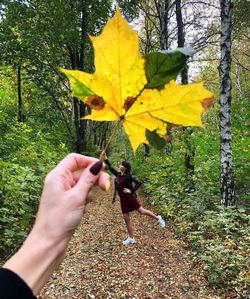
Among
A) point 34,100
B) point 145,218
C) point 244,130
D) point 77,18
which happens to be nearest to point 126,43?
point 145,218

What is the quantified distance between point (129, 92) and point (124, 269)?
5220mm

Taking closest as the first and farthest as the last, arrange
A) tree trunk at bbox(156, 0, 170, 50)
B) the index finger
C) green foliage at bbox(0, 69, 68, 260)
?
the index finger
green foliage at bbox(0, 69, 68, 260)
tree trunk at bbox(156, 0, 170, 50)

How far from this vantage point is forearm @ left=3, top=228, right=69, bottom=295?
2.97 ft

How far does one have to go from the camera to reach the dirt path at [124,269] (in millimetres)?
4996

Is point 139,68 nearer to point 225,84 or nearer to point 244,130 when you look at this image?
point 225,84

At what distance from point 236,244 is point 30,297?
5529 mm

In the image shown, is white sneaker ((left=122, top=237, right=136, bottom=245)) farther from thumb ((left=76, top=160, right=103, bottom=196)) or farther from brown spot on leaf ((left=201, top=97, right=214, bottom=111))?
brown spot on leaf ((left=201, top=97, right=214, bottom=111))

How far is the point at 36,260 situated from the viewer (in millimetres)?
935

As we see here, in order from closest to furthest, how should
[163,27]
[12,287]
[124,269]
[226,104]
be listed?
1. [12,287]
2. [124,269]
3. [226,104]
4. [163,27]

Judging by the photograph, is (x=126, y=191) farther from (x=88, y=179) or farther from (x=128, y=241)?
(x=88, y=179)

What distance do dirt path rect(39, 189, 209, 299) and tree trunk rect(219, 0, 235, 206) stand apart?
5.25 ft

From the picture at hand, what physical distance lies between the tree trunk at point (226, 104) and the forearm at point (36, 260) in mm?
6723

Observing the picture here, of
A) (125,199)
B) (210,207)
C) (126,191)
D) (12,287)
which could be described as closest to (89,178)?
(12,287)

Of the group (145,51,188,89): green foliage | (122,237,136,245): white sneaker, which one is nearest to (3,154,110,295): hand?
(145,51,188,89): green foliage
